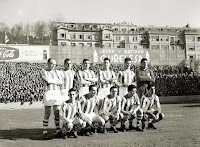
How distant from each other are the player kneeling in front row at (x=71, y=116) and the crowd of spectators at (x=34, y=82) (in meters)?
13.6

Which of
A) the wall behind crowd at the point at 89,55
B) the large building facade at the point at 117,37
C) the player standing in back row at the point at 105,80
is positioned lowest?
the player standing in back row at the point at 105,80

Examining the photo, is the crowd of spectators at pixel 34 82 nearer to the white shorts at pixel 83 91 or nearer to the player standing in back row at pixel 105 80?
the player standing in back row at pixel 105 80

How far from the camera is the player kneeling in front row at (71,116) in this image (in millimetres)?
7137

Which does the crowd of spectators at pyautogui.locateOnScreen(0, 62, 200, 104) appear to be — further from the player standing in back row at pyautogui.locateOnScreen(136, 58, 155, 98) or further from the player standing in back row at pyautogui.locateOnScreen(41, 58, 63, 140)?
the player standing in back row at pyautogui.locateOnScreen(41, 58, 63, 140)

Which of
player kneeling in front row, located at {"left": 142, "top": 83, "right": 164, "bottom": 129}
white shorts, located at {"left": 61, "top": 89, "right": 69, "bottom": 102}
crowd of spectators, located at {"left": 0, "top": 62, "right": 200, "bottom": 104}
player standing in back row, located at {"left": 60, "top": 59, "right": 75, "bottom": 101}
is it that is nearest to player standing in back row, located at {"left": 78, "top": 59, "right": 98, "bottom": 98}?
player standing in back row, located at {"left": 60, "top": 59, "right": 75, "bottom": 101}

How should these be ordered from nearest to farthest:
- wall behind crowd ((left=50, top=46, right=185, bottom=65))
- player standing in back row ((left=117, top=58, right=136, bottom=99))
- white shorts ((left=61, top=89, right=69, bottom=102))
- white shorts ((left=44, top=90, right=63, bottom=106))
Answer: white shorts ((left=44, top=90, right=63, bottom=106))
white shorts ((left=61, top=89, right=69, bottom=102))
player standing in back row ((left=117, top=58, right=136, bottom=99))
wall behind crowd ((left=50, top=46, right=185, bottom=65))

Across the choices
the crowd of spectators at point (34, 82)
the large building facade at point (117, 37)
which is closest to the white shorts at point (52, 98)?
the crowd of spectators at point (34, 82)

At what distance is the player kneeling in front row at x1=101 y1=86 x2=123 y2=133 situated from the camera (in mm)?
7895

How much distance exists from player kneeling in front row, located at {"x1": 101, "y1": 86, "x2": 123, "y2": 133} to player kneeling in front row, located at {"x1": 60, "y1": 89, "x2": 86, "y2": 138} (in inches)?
31.0

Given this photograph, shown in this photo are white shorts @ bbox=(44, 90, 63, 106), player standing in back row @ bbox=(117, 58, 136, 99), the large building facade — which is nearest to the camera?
white shorts @ bbox=(44, 90, 63, 106)

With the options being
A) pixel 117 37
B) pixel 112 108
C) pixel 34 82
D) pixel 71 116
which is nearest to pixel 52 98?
pixel 71 116

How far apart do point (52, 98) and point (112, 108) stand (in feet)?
5.62

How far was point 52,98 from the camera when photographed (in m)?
7.27

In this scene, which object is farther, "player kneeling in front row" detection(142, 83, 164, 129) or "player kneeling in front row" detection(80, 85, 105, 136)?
"player kneeling in front row" detection(142, 83, 164, 129)
